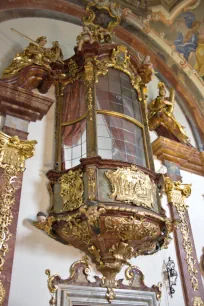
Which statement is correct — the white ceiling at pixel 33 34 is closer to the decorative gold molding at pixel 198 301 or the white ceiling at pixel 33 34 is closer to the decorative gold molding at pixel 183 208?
the decorative gold molding at pixel 183 208

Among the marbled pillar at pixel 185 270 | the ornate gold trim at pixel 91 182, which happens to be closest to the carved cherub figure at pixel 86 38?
the ornate gold trim at pixel 91 182

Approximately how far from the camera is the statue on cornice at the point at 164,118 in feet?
25.8

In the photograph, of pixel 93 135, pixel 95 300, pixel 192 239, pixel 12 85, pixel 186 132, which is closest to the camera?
pixel 95 300

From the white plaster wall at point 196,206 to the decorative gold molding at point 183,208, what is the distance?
316 mm

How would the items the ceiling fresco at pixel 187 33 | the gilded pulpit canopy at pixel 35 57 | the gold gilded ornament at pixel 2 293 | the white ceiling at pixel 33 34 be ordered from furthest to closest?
the ceiling fresco at pixel 187 33, the white ceiling at pixel 33 34, the gilded pulpit canopy at pixel 35 57, the gold gilded ornament at pixel 2 293

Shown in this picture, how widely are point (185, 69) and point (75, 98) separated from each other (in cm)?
495

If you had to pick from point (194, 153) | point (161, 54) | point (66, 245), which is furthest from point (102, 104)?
point (161, 54)

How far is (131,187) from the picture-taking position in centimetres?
509

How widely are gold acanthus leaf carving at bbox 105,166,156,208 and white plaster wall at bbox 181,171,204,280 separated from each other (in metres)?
2.18

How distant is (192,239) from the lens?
671 cm

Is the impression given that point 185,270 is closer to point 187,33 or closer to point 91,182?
point 91,182

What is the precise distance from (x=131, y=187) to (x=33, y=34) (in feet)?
14.7

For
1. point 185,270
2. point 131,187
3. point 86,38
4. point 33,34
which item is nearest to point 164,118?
point 86,38

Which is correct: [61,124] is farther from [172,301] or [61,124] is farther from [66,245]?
[172,301]
